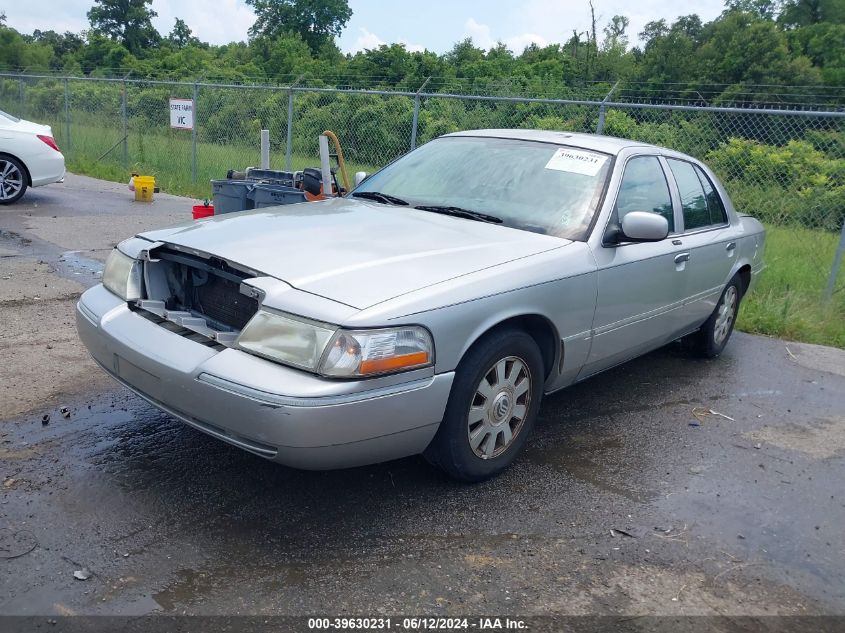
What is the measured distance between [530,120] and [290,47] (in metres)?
36.1

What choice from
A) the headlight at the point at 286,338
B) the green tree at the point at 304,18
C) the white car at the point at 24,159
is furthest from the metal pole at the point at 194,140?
the green tree at the point at 304,18

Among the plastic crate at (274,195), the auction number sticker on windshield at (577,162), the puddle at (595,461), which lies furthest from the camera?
the plastic crate at (274,195)

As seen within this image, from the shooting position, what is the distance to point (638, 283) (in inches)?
172

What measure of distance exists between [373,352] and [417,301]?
299 millimetres

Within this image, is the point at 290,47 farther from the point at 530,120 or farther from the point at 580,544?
the point at 580,544

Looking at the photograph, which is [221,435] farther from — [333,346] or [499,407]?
[499,407]

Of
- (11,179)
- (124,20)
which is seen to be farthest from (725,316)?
(124,20)

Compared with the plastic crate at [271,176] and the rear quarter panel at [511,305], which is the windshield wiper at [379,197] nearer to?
the rear quarter panel at [511,305]

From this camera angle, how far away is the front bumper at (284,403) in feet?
9.40

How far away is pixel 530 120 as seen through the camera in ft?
39.2

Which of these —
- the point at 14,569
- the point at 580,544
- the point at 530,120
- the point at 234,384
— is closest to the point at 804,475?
the point at 580,544

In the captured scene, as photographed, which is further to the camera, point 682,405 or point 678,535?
point 682,405

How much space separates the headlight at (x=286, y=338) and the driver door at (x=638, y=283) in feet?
5.65

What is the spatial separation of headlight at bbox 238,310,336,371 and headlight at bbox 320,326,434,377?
0.16 feet
